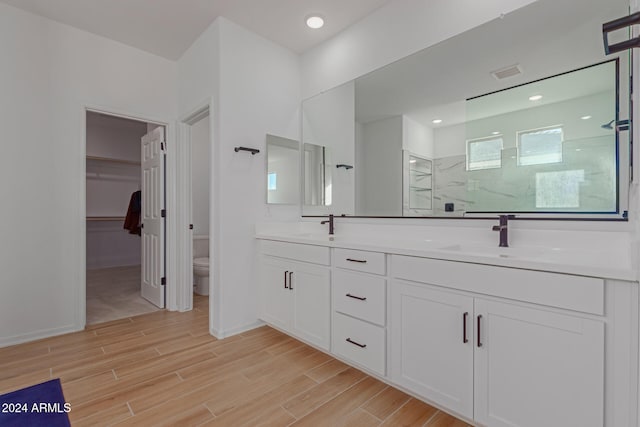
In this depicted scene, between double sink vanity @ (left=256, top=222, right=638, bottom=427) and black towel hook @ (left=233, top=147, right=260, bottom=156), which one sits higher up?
black towel hook @ (left=233, top=147, right=260, bottom=156)

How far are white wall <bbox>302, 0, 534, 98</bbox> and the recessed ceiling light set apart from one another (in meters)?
0.22

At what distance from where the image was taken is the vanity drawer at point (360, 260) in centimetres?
182

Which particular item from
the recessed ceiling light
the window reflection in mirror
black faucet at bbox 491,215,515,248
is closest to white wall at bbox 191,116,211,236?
the recessed ceiling light

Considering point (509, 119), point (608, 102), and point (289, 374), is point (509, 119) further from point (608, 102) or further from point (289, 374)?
point (289, 374)

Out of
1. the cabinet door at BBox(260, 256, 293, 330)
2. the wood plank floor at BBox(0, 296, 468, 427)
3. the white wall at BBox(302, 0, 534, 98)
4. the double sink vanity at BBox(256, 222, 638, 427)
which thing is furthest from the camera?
the cabinet door at BBox(260, 256, 293, 330)

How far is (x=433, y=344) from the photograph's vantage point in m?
1.57

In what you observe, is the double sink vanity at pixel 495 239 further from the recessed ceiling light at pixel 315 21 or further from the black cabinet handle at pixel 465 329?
the recessed ceiling light at pixel 315 21

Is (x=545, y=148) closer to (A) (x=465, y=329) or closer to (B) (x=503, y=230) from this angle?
(B) (x=503, y=230)

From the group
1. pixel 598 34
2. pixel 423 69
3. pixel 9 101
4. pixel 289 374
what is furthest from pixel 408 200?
pixel 9 101

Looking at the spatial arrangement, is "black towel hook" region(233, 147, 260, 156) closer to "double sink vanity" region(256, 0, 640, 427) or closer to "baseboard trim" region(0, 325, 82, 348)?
"double sink vanity" region(256, 0, 640, 427)

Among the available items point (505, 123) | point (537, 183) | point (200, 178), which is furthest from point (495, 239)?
point (200, 178)

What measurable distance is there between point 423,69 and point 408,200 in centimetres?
96

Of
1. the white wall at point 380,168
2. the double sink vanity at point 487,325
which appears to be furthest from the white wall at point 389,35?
the double sink vanity at point 487,325

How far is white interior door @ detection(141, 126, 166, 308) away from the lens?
3297mm
